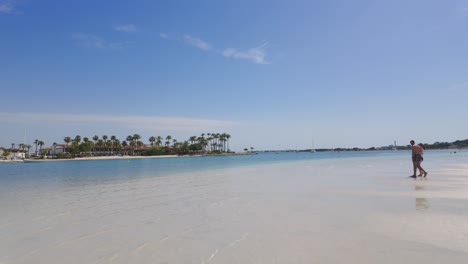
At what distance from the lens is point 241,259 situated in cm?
465

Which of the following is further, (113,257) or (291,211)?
(291,211)

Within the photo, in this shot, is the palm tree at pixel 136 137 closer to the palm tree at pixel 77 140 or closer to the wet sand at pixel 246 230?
the palm tree at pixel 77 140

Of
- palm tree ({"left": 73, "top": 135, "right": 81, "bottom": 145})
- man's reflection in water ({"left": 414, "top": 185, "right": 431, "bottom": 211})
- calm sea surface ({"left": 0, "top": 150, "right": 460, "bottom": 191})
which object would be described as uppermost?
palm tree ({"left": 73, "top": 135, "right": 81, "bottom": 145})

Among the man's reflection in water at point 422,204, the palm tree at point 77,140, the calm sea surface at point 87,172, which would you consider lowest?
the calm sea surface at point 87,172

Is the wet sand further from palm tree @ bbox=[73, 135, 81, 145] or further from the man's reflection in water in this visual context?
palm tree @ bbox=[73, 135, 81, 145]

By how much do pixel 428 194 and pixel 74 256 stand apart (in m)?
10.7

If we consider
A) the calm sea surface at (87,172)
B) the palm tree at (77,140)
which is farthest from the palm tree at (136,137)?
the calm sea surface at (87,172)

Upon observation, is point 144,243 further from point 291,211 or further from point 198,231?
point 291,211

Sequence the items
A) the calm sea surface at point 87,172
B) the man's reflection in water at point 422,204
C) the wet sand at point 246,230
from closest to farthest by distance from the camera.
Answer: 1. the wet sand at point 246,230
2. the man's reflection in water at point 422,204
3. the calm sea surface at point 87,172

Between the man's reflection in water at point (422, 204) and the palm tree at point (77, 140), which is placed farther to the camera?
the palm tree at point (77, 140)

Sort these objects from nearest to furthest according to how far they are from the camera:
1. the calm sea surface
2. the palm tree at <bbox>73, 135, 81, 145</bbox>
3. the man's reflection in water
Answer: the man's reflection in water
the calm sea surface
the palm tree at <bbox>73, 135, 81, 145</bbox>

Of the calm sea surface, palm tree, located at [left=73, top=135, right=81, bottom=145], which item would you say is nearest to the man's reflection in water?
the calm sea surface

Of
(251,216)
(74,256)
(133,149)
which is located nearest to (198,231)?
(251,216)

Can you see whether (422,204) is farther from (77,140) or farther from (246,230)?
(77,140)
